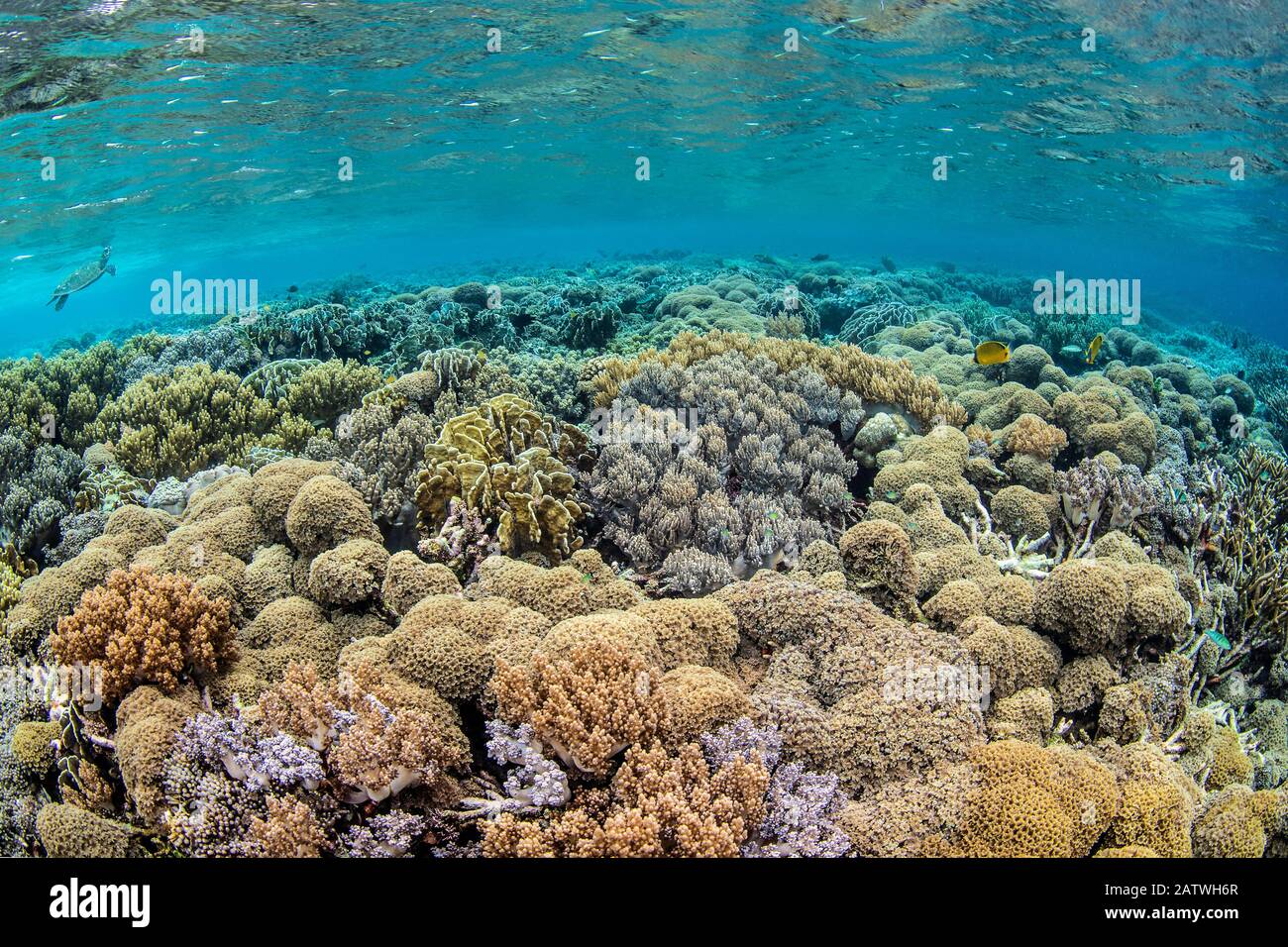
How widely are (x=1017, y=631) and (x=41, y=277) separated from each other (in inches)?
2519

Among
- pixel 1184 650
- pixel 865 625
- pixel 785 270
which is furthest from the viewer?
pixel 785 270

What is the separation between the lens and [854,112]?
31188mm

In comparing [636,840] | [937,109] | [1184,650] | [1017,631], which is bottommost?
[1184,650]

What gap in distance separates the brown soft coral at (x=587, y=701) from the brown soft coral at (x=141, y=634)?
81.3 inches

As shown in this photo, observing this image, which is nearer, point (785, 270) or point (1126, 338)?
point (1126, 338)

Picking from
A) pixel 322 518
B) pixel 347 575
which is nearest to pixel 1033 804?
pixel 347 575

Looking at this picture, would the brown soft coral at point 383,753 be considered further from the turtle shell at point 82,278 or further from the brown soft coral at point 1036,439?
the turtle shell at point 82,278

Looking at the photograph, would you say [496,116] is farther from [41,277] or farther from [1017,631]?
[41,277]

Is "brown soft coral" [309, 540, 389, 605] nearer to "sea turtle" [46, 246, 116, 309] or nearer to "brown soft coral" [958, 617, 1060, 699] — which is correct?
"brown soft coral" [958, 617, 1060, 699]

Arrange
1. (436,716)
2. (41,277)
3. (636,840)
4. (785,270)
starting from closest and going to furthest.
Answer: (636,840) < (436,716) < (785,270) < (41,277)

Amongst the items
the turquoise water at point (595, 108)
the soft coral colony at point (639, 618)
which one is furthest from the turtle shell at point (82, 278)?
the soft coral colony at point (639, 618)

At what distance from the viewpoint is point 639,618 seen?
416cm

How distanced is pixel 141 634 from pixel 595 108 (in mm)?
31908

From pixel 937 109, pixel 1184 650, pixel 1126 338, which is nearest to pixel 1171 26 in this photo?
pixel 1126 338
